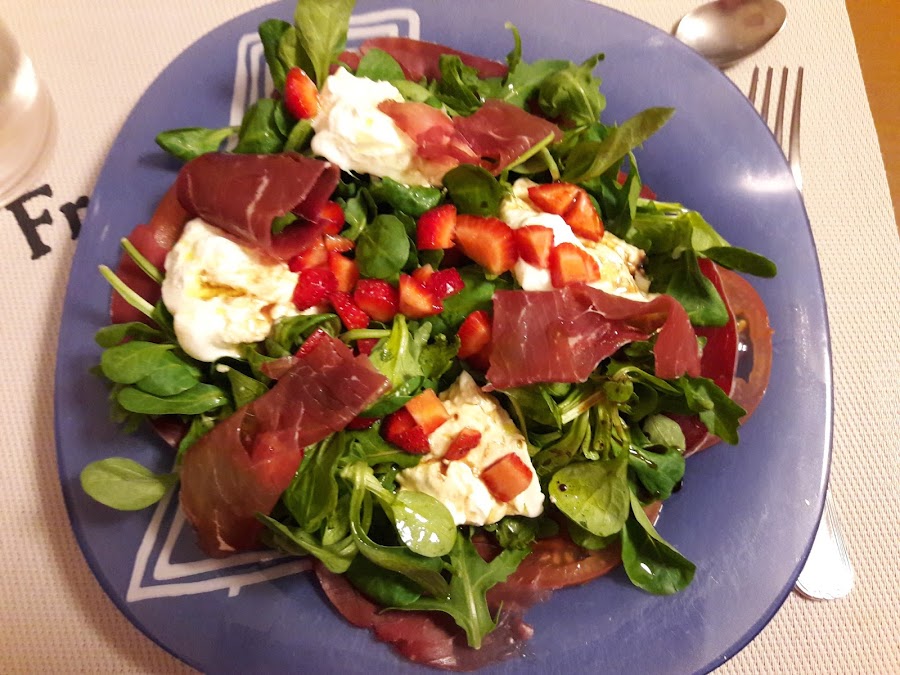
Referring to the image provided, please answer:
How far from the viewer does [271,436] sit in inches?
35.0

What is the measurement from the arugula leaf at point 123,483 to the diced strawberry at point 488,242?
0.58 metres

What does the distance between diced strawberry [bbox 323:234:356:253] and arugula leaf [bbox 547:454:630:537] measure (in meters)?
0.49

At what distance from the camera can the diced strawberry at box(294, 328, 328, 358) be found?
37.1 inches

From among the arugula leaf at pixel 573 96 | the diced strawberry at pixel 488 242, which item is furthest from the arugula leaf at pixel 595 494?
the arugula leaf at pixel 573 96

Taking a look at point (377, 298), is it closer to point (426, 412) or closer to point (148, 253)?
point (426, 412)

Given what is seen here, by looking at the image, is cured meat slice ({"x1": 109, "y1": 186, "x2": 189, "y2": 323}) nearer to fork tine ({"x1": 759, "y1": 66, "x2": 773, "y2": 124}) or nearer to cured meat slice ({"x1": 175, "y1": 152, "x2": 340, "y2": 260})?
cured meat slice ({"x1": 175, "y1": 152, "x2": 340, "y2": 260})

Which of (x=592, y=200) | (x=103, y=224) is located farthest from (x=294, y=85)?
(x=592, y=200)

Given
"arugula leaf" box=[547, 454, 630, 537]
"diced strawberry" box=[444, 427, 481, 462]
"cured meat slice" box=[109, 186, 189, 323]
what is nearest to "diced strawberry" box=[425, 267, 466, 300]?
"diced strawberry" box=[444, 427, 481, 462]

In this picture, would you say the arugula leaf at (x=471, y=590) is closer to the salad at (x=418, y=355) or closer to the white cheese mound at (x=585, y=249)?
the salad at (x=418, y=355)

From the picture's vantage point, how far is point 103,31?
4.38 feet

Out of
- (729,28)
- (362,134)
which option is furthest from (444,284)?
(729,28)

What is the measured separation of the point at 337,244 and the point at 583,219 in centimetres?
40

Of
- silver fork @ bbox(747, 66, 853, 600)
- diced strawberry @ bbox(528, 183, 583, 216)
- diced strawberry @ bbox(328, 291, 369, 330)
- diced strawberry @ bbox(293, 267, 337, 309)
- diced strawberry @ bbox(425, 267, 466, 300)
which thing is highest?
diced strawberry @ bbox(528, 183, 583, 216)

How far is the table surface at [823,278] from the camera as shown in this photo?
1048mm
